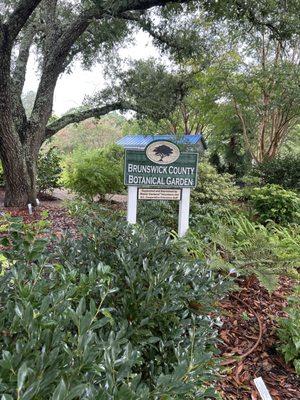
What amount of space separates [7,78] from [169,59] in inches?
141

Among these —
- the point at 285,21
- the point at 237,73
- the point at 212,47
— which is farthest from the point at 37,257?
the point at 237,73

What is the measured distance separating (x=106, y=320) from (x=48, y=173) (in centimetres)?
842

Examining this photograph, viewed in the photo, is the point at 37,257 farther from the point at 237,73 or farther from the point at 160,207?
the point at 237,73

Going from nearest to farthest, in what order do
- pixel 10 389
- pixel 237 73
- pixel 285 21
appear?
pixel 10 389 < pixel 285 21 < pixel 237 73

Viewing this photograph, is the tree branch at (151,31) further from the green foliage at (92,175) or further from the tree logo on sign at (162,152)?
the tree logo on sign at (162,152)

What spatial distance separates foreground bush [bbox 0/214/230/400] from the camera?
0.88m

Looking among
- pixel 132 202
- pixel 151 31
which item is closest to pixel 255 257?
pixel 132 202

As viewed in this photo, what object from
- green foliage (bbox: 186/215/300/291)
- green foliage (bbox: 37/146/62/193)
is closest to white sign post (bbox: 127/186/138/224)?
green foliage (bbox: 186/215/300/291)

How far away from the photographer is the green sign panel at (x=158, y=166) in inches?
161

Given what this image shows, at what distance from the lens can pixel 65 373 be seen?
90cm

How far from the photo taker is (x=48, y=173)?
9.02 m

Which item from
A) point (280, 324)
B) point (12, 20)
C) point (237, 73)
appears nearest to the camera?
point (280, 324)

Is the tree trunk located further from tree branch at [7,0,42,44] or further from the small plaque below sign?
the small plaque below sign

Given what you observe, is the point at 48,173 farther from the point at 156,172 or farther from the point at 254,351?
the point at 254,351
